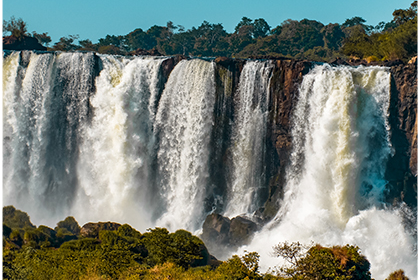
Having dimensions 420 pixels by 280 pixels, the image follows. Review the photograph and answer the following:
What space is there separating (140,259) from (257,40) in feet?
186

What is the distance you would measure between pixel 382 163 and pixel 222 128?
1008 cm

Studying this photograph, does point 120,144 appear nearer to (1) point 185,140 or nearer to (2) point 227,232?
(1) point 185,140

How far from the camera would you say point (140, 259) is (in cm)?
2481

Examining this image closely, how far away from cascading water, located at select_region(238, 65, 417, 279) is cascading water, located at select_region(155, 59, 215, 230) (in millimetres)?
5527

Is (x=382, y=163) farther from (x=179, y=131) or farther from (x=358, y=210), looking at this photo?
(x=179, y=131)

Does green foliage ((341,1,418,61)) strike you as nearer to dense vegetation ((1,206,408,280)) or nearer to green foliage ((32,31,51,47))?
dense vegetation ((1,206,408,280))

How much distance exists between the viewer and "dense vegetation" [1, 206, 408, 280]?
20.5 meters

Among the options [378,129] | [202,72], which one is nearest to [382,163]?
[378,129]

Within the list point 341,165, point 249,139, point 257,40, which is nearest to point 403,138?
point 341,165

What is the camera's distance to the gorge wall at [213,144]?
102ft

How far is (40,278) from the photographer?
20594 mm

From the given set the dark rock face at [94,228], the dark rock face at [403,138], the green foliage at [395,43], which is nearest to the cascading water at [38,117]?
the dark rock face at [94,228]

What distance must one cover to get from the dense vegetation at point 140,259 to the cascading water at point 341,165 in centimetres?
565

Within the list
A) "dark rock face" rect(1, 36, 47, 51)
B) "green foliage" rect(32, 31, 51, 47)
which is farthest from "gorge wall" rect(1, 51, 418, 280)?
"green foliage" rect(32, 31, 51, 47)
